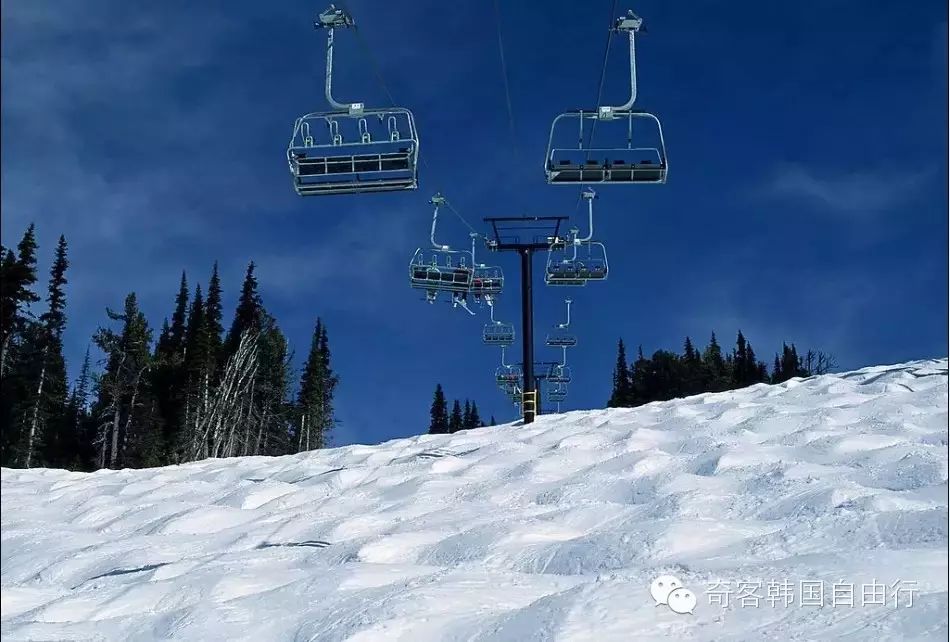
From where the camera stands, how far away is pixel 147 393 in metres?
48.4

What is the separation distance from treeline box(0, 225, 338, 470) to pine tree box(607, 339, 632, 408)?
1051 inches

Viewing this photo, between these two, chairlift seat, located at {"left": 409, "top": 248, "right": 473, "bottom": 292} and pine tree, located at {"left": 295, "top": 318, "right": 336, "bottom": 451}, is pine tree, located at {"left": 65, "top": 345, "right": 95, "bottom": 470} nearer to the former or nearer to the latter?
pine tree, located at {"left": 295, "top": 318, "right": 336, "bottom": 451}

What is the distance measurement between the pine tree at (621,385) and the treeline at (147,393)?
2670 cm

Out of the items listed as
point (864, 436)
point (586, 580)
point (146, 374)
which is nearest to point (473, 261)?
point (864, 436)

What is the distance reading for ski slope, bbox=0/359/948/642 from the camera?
12.1 feet

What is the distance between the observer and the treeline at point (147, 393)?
4197 centimetres

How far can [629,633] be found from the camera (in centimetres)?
349

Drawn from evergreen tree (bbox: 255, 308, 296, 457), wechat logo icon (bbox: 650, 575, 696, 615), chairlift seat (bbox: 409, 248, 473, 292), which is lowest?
wechat logo icon (bbox: 650, 575, 696, 615)

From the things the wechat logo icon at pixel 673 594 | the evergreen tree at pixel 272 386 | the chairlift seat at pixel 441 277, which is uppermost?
the evergreen tree at pixel 272 386

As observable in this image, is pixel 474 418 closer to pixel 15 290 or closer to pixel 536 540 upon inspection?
pixel 15 290

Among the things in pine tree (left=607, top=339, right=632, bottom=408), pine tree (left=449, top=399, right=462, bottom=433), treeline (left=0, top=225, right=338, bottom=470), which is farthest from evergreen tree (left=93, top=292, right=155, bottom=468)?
pine tree (left=449, top=399, right=462, bottom=433)

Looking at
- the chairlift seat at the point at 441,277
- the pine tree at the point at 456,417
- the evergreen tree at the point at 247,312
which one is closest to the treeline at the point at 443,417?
the pine tree at the point at 456,417

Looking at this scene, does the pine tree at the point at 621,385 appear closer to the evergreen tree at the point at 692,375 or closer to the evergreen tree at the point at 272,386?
the evergreen tree at the point at 692,375

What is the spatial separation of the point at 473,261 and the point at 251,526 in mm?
8557
